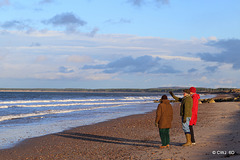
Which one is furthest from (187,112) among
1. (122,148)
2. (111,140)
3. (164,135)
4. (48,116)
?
(48,116)

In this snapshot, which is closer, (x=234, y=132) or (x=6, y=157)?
(x=6, y=157)

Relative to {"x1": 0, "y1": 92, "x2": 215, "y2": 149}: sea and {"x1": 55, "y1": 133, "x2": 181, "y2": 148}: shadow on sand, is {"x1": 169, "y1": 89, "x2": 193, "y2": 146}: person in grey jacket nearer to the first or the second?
{"x1": 55, "y1": 133, "x2": 181, "y2": 148}: shadow on sand

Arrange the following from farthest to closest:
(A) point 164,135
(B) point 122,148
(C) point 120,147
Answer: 1. (C) point 120,147
2. (B) point 122,148
3. (A) point 164,135

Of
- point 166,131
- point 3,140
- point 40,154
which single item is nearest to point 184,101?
point 166,131

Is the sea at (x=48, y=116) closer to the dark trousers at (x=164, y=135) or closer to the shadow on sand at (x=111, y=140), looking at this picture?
the shadow on sand at (x=111, y=140)

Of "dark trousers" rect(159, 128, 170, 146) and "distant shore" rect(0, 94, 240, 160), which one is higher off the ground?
"dark trousers" rect(159, 128, 170, 146)

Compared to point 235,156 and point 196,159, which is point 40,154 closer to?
point 196,159

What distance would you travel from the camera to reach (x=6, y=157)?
32.1 ft

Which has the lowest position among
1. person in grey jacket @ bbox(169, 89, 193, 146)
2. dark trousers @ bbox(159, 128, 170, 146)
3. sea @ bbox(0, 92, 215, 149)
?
sea @ bbox(0, 92, 215, 149)

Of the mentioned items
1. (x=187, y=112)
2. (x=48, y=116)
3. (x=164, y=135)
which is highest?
(x=187, y=112)

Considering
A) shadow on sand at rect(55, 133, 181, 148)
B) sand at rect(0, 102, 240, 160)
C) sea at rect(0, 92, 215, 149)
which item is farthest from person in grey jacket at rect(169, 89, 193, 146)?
sea at rect(0, 92, 215, 149)

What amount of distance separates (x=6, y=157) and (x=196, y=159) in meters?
5.94

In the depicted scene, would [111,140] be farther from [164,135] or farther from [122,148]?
[164,135]

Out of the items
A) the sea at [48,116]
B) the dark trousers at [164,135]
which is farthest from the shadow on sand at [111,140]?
the sea at [48,116]
